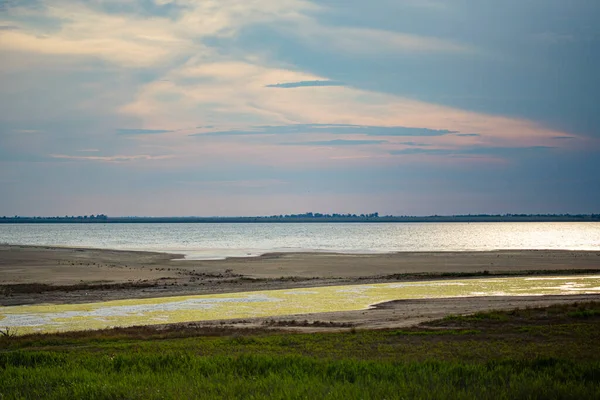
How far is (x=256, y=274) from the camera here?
63.1m

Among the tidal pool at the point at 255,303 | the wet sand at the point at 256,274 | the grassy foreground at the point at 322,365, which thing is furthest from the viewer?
the wet sand at the point at 256,274

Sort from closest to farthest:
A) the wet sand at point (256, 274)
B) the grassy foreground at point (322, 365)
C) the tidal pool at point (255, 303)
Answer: the grassy foreground at point (322, 365) < the tidal pool at point (255, 303) < the wet sand at point (256, 274)

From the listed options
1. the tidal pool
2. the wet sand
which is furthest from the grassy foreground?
the tidal pool

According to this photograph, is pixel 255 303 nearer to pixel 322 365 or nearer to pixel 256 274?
pixel 256 274

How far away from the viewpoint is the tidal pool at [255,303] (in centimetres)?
3344

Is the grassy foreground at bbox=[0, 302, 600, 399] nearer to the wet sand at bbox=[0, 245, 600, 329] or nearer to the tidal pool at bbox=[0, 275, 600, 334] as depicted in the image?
the wet sand at bbox=[0, 245, 600, 329]

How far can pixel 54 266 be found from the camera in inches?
2788

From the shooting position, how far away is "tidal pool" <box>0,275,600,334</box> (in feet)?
110

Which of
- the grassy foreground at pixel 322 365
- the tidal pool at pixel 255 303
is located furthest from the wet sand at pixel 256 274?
the grassy foreground at pixel 322 365

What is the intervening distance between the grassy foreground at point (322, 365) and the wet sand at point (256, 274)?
628cm

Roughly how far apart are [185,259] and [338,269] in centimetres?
2574

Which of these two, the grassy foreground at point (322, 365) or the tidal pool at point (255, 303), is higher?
the grassy foreground at point (322, 365)

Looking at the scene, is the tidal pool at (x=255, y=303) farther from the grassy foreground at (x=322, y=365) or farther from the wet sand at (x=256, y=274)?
the grassy foreground at (x=322, y=365)

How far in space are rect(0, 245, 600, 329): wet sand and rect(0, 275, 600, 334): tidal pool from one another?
10.2ft
